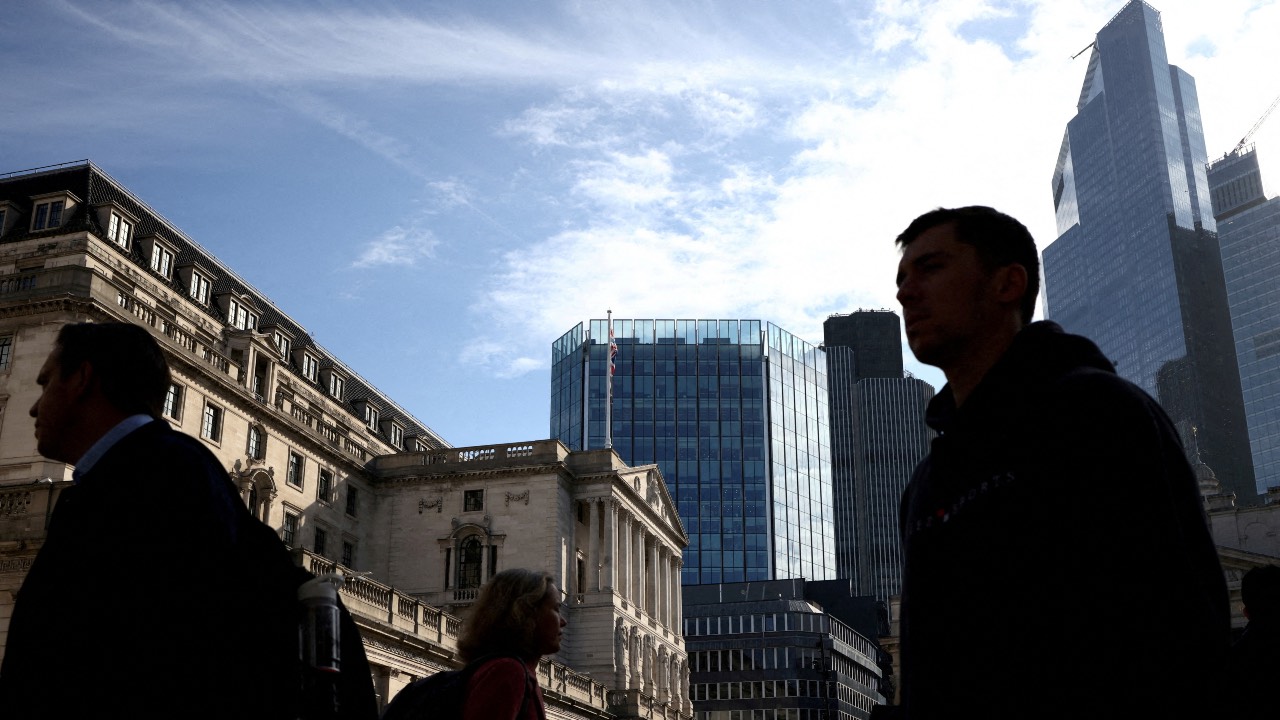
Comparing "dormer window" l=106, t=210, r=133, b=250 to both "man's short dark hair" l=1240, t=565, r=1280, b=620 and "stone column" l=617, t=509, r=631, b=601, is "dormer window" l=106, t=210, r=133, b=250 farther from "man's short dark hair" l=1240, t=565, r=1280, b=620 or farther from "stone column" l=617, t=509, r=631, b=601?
"man's short dark hair" l=1240, t=565, r=1280, b=620

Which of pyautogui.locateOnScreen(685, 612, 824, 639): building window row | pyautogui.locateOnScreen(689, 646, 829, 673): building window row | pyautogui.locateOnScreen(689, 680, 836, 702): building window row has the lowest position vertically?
pyautogui.locateOnScreen(689, 680, 836, 702): building window row

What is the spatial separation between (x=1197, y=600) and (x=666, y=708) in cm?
6827

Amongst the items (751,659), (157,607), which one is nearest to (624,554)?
(751,659)

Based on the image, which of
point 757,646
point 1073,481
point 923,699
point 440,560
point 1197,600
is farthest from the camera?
point 757,646

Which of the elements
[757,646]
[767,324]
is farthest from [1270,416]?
[757,646]

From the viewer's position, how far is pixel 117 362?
4.05 m

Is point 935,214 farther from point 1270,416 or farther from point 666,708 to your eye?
point 1270,416

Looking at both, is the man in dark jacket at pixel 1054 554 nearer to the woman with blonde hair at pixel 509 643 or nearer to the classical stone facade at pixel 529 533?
the woman with blonde hair at pixel 509 643

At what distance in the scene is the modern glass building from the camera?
110562 millimetres

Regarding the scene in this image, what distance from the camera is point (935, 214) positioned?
383 centimetres

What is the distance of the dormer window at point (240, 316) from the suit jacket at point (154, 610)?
5946cm

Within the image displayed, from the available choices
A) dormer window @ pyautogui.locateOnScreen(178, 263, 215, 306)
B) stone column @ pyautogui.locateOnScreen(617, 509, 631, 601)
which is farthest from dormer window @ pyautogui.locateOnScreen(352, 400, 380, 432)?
stone column @ pyautogui.locateOnScreen(617, 509, 631, 601)

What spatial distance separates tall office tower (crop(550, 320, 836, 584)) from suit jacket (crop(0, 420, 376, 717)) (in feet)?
435

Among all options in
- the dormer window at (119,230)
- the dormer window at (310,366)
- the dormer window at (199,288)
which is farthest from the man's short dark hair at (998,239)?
the dormer window at (310,366)
